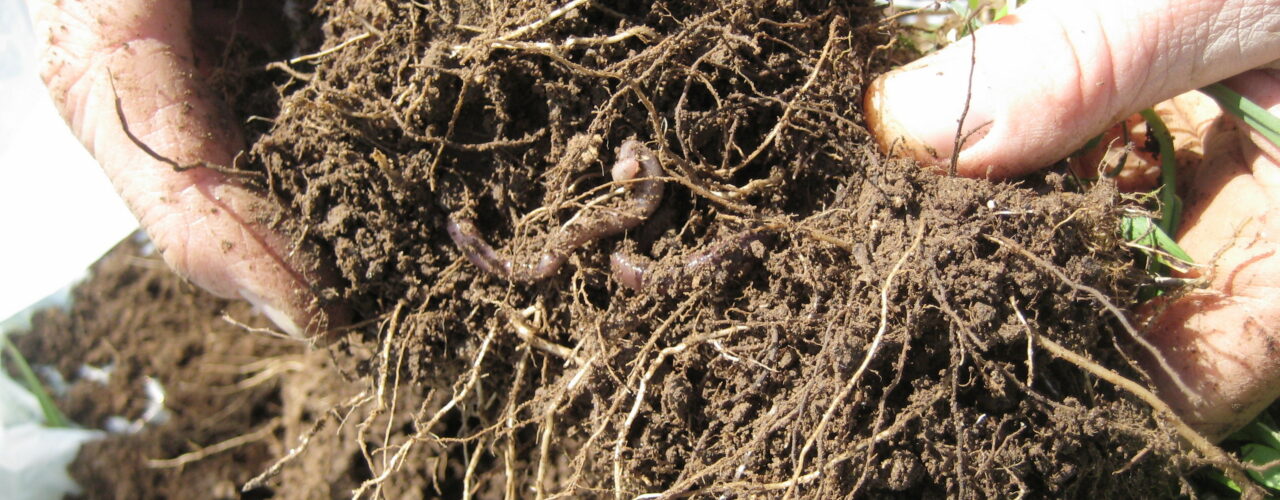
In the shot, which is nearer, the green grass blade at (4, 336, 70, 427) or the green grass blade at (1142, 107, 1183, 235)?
the green grass blade at (1142, 107, 1183, 235)

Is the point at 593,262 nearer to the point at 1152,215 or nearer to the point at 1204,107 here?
the point at 1152,215

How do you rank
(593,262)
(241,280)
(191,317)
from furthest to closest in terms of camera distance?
1. (191,317)
2. (241,280)
3. (593,262)

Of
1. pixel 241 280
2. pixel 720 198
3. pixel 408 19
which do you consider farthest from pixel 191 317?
pixel 720 198

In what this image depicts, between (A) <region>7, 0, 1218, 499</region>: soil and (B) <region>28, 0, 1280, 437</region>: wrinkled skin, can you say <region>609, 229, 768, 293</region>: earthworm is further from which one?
(B) <region>28, 0, 1280, 437</region>: wrinkled skin

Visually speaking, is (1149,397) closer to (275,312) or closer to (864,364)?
(864,364)

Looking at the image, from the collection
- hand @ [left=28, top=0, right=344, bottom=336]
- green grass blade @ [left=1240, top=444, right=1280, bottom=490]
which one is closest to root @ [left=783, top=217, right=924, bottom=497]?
green grass blade @ [left=1240, top=444, right=1280, bottom=490]

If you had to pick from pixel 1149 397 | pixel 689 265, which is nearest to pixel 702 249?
pixel 689 265

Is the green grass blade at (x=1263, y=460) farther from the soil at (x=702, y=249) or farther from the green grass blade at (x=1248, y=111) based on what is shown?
the green grass blade at (x=1248, y=111)
